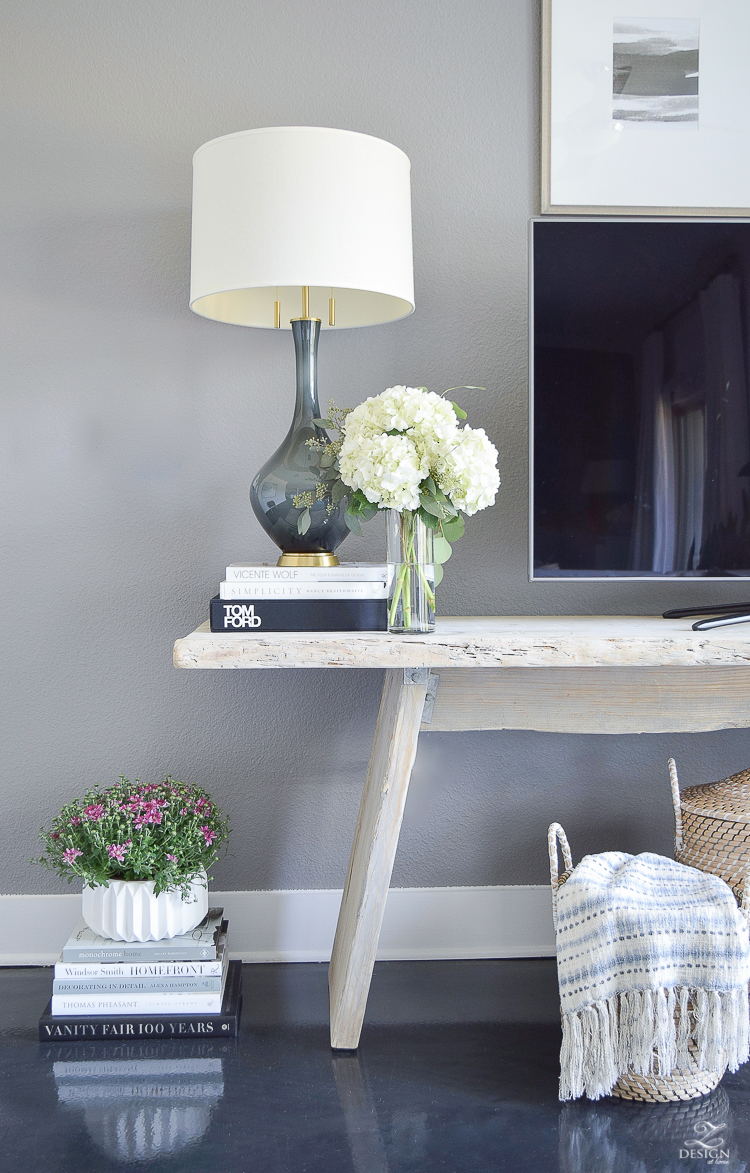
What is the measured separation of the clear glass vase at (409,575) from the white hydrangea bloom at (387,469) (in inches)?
2.1

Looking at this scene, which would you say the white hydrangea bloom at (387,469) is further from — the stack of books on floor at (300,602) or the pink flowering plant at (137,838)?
the pink flowering plant at (137,838)

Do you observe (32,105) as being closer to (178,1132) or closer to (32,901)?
(32,901)

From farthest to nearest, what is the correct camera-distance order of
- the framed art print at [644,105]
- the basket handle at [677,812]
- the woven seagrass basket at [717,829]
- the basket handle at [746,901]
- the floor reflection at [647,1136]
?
1. the framed art print at [644,105]
2. the basket handle at [677,812]
3. the woven seagrass basket at [717,829]
4. the basket handle at [746,901]
5. the floor reflection at [647,1136]

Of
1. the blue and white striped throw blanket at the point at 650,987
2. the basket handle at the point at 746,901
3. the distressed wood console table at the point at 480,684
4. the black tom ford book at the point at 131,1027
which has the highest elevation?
the distressed wood console table at the point at 480,684

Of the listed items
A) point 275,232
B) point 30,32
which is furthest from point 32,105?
point 275,232

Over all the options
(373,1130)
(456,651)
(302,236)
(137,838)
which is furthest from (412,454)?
(373,1130)

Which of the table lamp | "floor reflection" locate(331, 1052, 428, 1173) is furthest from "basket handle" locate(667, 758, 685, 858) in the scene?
the table lamp

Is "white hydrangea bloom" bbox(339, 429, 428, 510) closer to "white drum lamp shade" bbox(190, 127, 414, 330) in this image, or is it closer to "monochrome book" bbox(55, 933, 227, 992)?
"white drum lamp shade" bbox(190, 127, 414, 330)

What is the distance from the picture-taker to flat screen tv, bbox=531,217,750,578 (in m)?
1.44

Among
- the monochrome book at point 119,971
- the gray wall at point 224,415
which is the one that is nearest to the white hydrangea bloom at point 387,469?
the gray wall at point 224,415

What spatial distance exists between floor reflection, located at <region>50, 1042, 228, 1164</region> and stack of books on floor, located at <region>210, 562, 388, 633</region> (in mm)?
708

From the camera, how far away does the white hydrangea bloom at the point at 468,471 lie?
1.25m

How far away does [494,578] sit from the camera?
175cm

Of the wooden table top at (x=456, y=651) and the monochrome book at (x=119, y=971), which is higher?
the wooden table top at (x=456, y=651)
